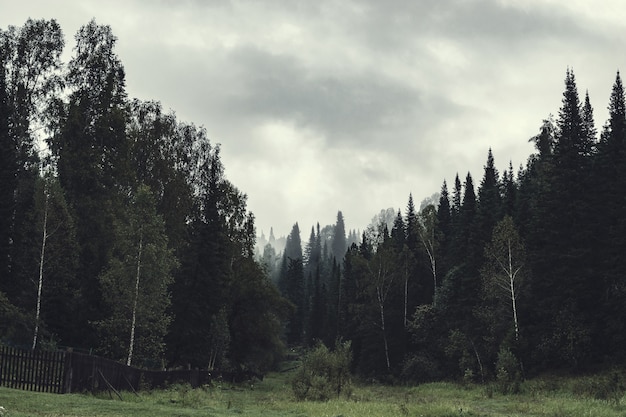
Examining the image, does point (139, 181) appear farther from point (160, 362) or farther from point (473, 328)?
point (473, 328)

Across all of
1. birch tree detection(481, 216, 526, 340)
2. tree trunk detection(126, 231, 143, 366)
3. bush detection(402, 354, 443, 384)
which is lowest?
bush detection(402, 354, 443, 384)

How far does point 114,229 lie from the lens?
148 ft

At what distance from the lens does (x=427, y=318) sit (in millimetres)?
64938

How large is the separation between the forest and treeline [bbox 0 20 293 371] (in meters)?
0.13

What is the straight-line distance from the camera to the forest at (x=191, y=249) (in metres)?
41.5

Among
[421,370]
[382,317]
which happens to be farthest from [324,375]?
[382,317]

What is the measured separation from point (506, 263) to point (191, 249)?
2935 cm

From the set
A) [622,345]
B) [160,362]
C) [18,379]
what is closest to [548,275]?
[622,345]

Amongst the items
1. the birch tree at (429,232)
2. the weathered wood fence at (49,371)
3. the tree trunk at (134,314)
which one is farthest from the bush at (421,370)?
the weathered wood fence at (49,371)

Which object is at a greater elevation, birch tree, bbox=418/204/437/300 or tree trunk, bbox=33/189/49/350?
birch tree, bbox=418/204/437/300

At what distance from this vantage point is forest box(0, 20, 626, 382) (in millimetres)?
41531

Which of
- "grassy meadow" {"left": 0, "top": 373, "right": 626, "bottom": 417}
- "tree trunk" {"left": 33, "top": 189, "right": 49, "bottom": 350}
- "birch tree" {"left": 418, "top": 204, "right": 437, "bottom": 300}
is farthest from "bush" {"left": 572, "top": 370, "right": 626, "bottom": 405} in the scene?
"tree trunk" {"left": 33, "top": 189, "right": 49, "bottom": 350}

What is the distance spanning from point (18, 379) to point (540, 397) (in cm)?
2849

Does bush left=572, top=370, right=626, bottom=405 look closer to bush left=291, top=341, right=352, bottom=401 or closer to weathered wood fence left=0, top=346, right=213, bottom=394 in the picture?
bush left=291, top=341, right=352, bottom=401
